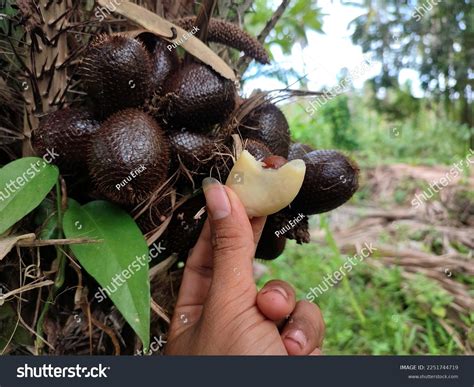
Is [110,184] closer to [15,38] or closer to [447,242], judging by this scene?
[15,38]

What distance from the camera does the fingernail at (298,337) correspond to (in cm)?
71

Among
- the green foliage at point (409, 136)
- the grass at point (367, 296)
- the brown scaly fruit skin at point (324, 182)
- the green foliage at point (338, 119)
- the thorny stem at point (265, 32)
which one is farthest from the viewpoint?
the green foliage at point (409, 136)

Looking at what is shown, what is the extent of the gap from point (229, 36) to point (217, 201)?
29cm

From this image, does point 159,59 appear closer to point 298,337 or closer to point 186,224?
point 186,224

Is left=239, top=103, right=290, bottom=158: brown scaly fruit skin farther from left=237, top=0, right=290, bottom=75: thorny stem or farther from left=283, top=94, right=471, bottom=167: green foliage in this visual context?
left=283, top=94, right=471, bottom=167: green foliage

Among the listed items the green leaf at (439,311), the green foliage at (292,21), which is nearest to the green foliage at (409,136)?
the green leaf at (439,311)

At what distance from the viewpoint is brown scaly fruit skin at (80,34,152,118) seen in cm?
57

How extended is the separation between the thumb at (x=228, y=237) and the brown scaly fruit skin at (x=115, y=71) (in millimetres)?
151

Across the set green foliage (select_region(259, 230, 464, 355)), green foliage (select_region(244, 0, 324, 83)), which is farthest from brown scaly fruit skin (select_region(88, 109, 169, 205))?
green foliage (select_region(259, 230, 464, 355))

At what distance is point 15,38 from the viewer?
64 cm

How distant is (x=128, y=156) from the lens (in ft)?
1.80

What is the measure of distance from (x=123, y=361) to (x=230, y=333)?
175 mm

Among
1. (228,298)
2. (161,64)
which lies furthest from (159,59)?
(228,298)

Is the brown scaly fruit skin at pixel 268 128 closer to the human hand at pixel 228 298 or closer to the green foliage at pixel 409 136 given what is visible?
the human hand at pixel 228 298
